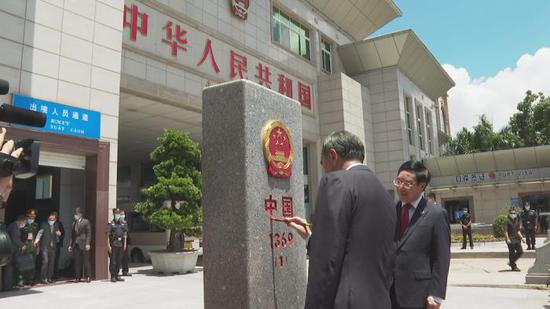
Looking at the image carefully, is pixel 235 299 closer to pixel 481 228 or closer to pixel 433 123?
pixel 481 228

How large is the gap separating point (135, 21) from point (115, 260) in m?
6.71

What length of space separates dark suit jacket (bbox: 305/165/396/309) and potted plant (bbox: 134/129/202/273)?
30.2 ft

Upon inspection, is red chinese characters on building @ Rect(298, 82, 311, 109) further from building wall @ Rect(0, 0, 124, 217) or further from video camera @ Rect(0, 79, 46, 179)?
video camera @ Rect(0, 79, 46, 179)

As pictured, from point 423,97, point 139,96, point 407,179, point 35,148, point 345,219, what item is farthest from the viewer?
point 423,97

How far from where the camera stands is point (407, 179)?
11.3ft

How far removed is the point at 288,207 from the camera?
14.8 feet

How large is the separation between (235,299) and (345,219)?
1.86 metres

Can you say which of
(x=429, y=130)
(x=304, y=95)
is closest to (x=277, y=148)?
(x=304, y=95)

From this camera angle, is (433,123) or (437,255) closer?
(437,255)

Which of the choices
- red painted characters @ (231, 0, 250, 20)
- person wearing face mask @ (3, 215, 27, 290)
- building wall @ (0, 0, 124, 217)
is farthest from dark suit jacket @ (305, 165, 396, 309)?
red painted characters @ (231, 0, 250, 20)

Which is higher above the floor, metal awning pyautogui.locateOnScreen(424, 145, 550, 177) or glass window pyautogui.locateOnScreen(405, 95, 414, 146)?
glass window pyautogui.locateOnScreen(405, 95, 414, 146)

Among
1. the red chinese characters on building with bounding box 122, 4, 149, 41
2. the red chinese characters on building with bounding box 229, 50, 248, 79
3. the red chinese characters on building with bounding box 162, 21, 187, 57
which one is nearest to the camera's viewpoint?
the red chinese characters on building with bounding box 122, 4, 149, 41

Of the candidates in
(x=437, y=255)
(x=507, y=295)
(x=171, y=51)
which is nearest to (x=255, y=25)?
(x=171, y=51)

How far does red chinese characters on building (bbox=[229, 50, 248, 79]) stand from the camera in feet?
54.3
